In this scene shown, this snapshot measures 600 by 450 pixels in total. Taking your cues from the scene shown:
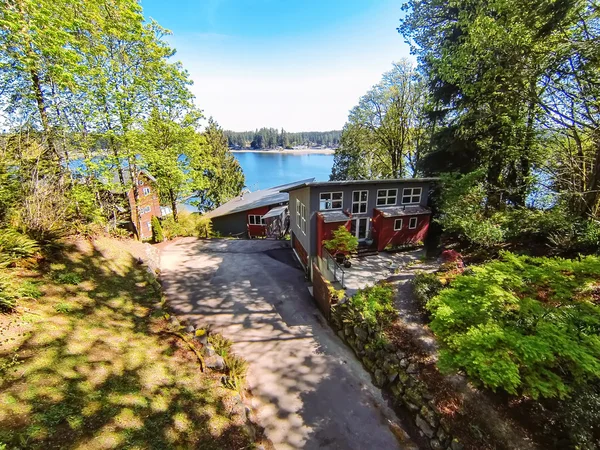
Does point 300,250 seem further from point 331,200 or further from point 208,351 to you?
point 208,351

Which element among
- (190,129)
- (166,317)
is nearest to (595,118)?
(166,317)

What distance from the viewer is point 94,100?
1255 cm

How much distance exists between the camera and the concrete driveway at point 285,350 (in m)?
6.50

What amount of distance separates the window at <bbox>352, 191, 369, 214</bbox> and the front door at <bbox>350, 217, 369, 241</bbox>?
525mm

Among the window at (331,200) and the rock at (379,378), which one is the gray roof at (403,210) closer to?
the window at (331,200)

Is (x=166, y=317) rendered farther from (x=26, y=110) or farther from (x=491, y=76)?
(x=491, y=76)

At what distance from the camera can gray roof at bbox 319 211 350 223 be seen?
43.9 feet

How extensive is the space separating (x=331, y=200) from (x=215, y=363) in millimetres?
9819

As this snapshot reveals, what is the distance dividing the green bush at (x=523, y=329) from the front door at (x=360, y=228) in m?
9.01

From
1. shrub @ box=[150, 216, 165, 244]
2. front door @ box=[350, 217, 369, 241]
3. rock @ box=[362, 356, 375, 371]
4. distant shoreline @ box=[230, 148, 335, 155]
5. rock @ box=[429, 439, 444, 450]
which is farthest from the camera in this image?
distant shoreline @ box=[230, 148, 335, 155]

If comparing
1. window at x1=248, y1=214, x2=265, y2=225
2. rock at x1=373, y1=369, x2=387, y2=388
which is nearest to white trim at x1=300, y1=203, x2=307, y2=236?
rock at x1=373, y1=369, x2=387, y2=388

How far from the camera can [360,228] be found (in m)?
15.7

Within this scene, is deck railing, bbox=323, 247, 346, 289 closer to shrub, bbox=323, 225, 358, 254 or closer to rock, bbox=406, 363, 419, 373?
shrub, bbox=323, 225, 358, 254

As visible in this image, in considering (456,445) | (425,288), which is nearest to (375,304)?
(425,288)
